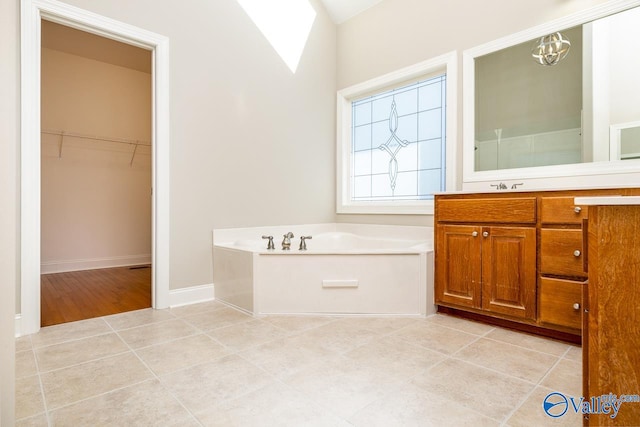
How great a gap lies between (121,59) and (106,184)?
4.91 feet

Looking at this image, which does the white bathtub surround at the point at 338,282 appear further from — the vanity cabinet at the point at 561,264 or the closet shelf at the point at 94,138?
the closet shelf at the point at 94,138

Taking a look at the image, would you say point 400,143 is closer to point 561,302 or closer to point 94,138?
point 561,302

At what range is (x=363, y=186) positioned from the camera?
11.9ft

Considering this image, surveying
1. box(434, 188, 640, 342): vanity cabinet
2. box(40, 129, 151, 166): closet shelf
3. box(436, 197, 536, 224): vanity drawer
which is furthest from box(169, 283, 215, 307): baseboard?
box(40, 129, 151, 166): closet shelf

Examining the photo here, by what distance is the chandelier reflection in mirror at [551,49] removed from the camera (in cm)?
224

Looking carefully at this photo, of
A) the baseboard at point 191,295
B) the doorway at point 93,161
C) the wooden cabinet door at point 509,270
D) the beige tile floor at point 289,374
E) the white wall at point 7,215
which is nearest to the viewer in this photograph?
the white wall at point 7,215

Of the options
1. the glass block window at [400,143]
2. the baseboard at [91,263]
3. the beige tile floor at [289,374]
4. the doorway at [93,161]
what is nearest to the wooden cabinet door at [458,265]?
the beige tile floor at [289,374]

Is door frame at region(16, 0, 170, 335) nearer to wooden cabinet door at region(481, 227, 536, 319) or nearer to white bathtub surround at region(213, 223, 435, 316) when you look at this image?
white bathtub surround at region(213, 223, 435, 316)

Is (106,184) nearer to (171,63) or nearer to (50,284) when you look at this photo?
(50,284)

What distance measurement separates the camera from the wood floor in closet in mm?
2400

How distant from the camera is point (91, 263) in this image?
4090mm

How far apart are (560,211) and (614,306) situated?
116cm

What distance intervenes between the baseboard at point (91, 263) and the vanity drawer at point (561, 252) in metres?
4.41

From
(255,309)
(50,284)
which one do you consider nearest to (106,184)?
(50,284)
